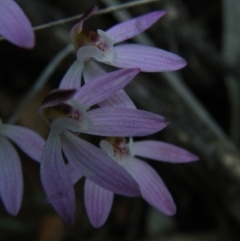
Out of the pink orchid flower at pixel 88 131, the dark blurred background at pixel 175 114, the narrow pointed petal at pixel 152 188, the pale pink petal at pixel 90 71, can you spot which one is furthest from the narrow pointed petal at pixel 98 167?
the dark blurred background at pixel 175 114

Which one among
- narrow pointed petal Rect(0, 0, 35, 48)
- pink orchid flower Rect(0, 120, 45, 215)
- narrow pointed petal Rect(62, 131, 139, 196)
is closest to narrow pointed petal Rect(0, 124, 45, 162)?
pink orchid flower Rect(0, 120, 45, 215)

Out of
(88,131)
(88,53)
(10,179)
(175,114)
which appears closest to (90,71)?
(88,53)

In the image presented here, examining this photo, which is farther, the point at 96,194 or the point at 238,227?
the point at 238,227

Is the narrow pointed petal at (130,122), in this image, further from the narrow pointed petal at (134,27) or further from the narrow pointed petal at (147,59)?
the narrow pointed petal at (134,27)

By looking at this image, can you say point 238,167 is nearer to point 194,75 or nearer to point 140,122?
point 194,75

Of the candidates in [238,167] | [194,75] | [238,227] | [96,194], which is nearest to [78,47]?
[96,194]

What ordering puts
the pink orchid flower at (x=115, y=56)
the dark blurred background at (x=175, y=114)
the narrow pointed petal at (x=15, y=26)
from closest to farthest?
the narrow pointed petal at (x=15, y=26), the pink orchid flower at (x=115, y=56), the dark blurred background at (x=175, y=114)
